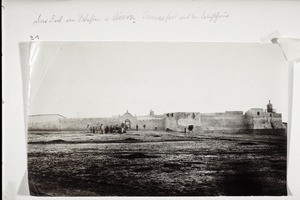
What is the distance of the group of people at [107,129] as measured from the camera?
3.28 feet

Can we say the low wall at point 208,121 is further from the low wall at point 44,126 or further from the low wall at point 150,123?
the low wall at point 44,126

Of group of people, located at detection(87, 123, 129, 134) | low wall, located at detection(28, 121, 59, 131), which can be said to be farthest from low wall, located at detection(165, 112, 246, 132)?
low wall, located at detection(28, 121, 59, 131)

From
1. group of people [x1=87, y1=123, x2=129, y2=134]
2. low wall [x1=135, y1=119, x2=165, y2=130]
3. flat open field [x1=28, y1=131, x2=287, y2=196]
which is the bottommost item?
flat open field [x1=28, y1=131, x2=287, y2=196]

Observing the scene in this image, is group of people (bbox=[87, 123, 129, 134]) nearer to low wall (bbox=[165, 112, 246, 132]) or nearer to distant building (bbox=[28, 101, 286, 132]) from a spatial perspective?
Answer: distant building (bbox=[28, 101, 286, 132])

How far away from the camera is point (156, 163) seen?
39.8 inches

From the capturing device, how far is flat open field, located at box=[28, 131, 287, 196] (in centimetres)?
101

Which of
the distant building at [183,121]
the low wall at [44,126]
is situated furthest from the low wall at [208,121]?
the low wall at [44,126]

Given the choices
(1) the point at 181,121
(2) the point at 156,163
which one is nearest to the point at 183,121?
(1) the point at 181,121

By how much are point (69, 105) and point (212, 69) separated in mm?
408

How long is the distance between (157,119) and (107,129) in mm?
140

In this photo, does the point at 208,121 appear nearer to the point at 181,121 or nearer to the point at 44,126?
the point at 181,121

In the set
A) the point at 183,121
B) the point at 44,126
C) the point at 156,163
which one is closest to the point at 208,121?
the point at 183,121

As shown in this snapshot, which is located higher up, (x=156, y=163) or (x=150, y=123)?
(x=150, y=123)

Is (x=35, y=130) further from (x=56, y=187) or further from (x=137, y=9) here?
(x=137, y=9)
